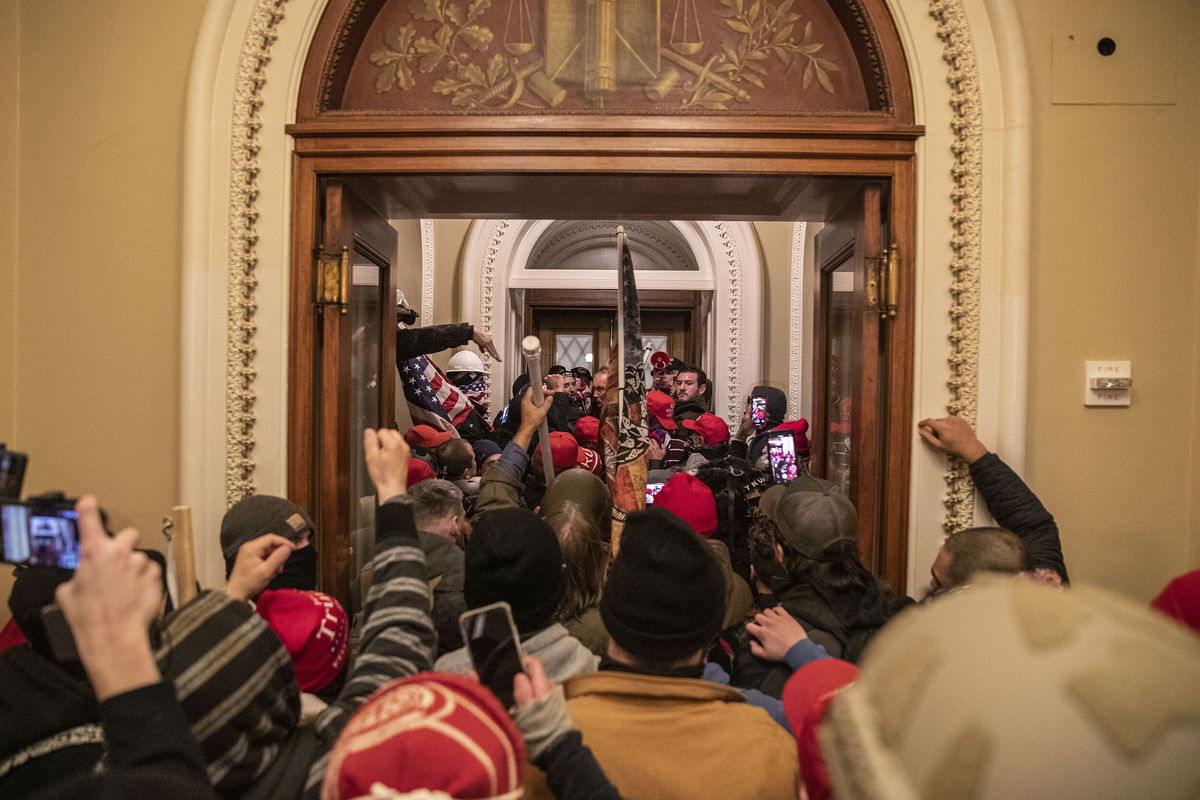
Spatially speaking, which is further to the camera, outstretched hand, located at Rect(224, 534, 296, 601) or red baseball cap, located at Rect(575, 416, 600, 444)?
red baseball cap, located at Rect(575, 416, 600, 444)

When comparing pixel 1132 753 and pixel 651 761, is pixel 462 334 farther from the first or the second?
pixel 1132 753

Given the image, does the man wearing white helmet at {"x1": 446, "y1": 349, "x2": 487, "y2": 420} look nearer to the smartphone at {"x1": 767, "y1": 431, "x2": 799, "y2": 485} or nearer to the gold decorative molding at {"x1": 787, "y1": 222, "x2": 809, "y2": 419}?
the smartphone at {"x1": 767, "y1": 431, "x2": 799, "y2": 485}

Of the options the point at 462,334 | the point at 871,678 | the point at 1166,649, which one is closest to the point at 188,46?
the point at 462,334

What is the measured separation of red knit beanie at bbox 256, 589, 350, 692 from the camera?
53.8 inches

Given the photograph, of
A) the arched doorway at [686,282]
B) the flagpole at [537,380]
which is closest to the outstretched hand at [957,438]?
the flagpole at [537,380]

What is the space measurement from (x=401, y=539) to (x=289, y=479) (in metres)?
1.13

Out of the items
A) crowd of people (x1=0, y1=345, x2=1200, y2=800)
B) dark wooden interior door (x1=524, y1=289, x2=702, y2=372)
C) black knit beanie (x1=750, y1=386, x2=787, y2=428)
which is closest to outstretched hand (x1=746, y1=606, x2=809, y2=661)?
crowd of people (x1=0, y1=345, x2=1200, y2=800)

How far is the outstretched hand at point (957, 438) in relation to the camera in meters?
2.01

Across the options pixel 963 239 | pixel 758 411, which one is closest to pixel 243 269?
pixel 963 239

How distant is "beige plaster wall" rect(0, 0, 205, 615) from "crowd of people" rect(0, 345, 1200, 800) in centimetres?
56

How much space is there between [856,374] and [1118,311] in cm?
68

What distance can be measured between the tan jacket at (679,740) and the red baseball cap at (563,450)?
210 centimetres

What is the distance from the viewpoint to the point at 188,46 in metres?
2.10

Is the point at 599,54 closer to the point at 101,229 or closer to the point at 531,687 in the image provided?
the point at 101,229
